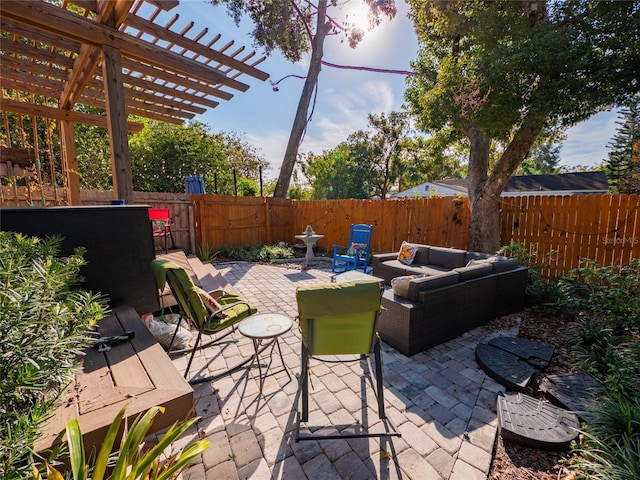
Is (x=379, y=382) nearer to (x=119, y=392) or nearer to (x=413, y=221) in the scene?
(x=119, y=392)

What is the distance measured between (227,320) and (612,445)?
2.77 m

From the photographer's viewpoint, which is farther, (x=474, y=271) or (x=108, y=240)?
(x=474, y=271)

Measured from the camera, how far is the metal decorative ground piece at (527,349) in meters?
2.63

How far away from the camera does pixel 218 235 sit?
8195 mm

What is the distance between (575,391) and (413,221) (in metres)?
→ 5.08

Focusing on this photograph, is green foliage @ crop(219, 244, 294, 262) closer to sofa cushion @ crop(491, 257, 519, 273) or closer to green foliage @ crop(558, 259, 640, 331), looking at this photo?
sofa cushion @ crop(491, 257, 519, 273)

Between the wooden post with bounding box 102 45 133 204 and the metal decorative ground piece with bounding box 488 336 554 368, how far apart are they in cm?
431

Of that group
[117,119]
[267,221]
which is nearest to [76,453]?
[117,119]

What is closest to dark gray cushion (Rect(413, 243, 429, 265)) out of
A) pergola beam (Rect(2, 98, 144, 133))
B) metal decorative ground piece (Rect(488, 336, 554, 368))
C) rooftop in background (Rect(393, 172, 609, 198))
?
metal decorative ground piece (Rect(488, 336, 554, 368))

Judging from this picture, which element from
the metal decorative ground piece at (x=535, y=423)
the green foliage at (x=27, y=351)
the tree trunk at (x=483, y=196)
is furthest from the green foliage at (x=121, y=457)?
the tree trunk at (x=483, y=196)

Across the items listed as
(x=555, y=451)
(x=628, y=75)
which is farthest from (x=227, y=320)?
(x=628, y=75)

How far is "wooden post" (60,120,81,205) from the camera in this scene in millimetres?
4145

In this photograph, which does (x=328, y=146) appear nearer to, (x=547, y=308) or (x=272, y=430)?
(x=547, y=308)

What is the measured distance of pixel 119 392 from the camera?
1471 mm
